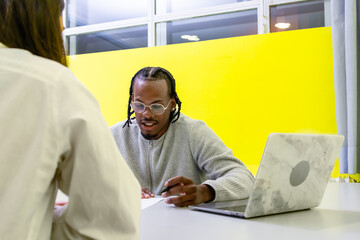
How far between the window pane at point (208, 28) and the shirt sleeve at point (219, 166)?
6.51ft

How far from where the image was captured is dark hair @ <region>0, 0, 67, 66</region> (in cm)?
59

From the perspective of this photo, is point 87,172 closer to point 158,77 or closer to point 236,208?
point 236,208

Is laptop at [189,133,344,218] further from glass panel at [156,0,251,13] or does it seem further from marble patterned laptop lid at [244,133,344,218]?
glass panel at [156,0,251,13]

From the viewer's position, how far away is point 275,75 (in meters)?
3.19

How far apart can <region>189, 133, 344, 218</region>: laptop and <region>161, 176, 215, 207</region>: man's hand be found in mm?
31

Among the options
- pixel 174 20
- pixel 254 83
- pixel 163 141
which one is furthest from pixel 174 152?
pixel 174 20

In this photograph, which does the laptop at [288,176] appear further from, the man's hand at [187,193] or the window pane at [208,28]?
the window pane at [208,28]

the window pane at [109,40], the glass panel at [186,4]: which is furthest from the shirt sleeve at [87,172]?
the window pane at [109,40]

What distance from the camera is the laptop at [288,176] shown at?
1034mm

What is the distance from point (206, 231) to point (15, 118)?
0.56 meters

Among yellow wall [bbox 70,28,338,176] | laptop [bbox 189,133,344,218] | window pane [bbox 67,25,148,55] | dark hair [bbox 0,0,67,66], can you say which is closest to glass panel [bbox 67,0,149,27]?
window pane [bbox 67,25,148,55]

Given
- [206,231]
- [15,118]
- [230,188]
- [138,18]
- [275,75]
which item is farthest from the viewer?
[138,18]

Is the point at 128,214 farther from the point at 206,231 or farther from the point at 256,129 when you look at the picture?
the point at 256,129

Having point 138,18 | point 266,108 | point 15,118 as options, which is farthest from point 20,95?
point 138,18
